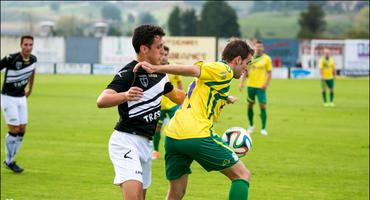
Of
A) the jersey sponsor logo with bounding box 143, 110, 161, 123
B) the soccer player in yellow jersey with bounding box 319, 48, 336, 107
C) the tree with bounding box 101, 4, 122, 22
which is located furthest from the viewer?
the tree with bounding box 101, 4, 122, 22

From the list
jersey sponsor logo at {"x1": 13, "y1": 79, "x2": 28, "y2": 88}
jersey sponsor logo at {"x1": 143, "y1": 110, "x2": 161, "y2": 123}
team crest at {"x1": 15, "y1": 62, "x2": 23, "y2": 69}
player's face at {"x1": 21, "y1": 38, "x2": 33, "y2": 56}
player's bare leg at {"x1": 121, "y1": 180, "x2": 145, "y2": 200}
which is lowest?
player's bare leg at {"x1": 121, "y1": 180, "x2": 145, "y2": 200}

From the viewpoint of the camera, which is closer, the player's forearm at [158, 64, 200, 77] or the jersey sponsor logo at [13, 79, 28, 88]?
the player's forearm at [158, 64, 200, 77]

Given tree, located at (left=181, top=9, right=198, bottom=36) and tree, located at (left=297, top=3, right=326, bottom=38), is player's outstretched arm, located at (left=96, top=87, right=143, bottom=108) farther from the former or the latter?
tree, located at (left=297, top=3, right=326, bottom=38)

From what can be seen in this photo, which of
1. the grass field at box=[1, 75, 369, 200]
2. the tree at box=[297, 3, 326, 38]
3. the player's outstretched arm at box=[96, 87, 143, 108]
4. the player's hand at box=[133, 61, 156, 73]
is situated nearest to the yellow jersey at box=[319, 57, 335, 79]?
the grass field at box=[1, 75, 369, 200]

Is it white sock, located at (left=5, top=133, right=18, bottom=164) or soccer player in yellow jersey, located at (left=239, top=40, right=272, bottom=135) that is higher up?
soccer player in yellow jersey, located at (left=239, top=40, right=272, bottom=135)

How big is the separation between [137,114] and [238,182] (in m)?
1.29

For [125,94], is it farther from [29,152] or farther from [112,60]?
[112,60]

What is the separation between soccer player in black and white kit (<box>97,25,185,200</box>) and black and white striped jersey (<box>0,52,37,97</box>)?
6.21 m

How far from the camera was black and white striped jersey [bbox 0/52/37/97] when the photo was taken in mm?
13688

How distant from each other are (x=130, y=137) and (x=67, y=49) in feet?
263

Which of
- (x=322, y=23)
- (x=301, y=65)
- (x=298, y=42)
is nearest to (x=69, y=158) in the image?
(x=301, y=65)

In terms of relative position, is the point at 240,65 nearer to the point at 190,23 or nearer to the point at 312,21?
the point at 190,23

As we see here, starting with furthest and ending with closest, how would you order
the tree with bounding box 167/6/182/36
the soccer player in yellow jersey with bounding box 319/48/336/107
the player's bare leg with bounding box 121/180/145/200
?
the tree with bounding box 167/6/182/36
the soccer player in yellow jersey with bounding box 319/48/336/107
the player's bare leg with bounding box 121/180/145/200

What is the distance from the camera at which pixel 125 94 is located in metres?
7.54
